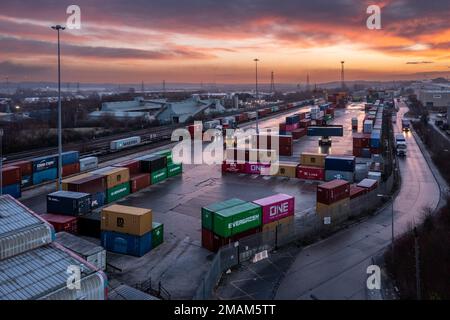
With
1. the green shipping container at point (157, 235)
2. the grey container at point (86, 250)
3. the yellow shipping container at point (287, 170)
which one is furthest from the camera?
the yellow shipping container at point (287, 170)

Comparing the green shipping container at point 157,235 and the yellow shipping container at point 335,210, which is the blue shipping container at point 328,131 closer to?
the yellow shipping container at point 335,210

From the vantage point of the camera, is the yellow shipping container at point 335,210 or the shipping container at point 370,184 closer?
the yellow shipping container at point 335,210

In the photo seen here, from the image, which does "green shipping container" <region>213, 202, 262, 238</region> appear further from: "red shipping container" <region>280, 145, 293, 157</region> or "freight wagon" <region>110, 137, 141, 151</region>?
"freight wagon" <region>110, 137, 141, 151</region>

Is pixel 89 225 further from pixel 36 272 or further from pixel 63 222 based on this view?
pixel 36 272

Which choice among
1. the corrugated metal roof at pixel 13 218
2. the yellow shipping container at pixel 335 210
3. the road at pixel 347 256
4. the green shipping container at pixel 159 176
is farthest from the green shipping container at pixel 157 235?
the green shipping container at pixel 159 176

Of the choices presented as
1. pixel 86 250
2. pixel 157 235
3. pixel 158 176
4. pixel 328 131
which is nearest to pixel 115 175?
pixel 158 176

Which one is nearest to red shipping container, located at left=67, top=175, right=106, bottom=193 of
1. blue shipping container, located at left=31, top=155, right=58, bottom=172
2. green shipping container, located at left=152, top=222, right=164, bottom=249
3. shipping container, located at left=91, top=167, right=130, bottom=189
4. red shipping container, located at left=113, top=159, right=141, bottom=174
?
shipping container, located at left=91, top=167, right=130, bottom=189
